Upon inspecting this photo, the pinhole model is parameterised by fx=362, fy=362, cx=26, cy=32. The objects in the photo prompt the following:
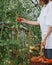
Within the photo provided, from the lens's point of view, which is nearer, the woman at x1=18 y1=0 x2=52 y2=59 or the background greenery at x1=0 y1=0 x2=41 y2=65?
the woman at x1=18 y1=0 x2=52 y2=59

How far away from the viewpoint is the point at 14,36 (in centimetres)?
467

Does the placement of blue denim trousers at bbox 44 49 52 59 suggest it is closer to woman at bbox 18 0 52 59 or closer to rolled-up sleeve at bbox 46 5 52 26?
woman at bbox 18 0 52 59

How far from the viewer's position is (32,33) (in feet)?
16.0

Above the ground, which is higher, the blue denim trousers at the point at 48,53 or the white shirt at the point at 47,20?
the white shirt at the point at 47,20

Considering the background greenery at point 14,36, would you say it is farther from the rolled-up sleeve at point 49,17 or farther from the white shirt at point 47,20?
the rolled-up sleeve at point 49,17

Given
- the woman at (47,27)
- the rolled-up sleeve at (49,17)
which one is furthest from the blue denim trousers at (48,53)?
the rolled-up sleeve at (49,17)

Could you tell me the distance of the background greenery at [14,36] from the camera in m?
4.61

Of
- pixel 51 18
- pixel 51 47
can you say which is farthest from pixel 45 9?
pixel 51 47

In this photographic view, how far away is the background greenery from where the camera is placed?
4.61 metres

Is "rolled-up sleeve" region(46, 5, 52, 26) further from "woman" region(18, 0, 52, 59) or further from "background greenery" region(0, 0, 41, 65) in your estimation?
"background greenery" region(0, 0, 41, 65)

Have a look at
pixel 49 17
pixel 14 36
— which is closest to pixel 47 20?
pixel 49 17

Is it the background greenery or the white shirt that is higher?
the white shirt

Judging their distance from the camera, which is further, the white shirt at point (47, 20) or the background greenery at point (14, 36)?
the background greenery at point (14, 36)

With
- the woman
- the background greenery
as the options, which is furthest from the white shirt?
the background greenery
